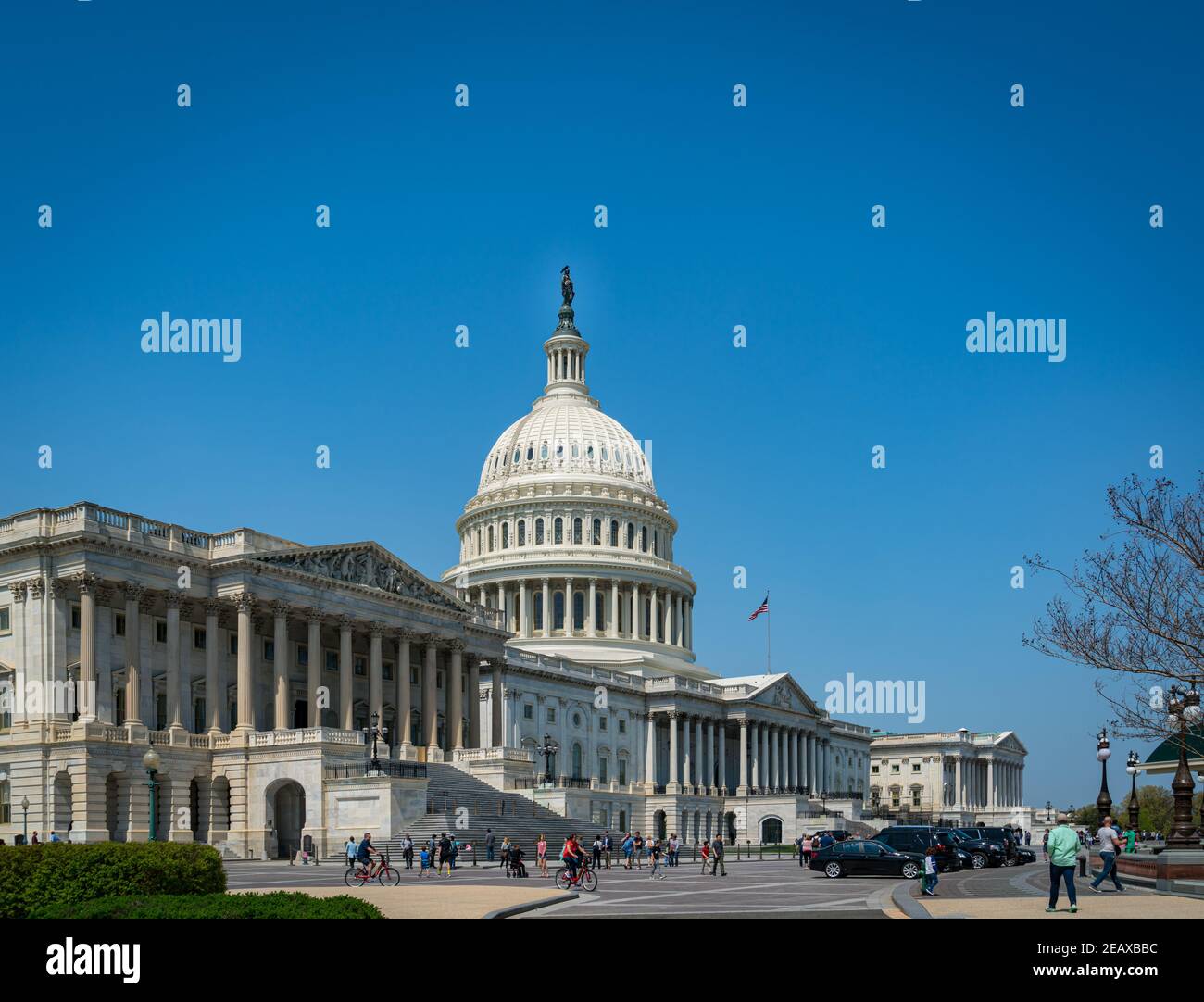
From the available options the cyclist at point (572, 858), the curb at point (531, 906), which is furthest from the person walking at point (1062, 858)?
the cyclist at point (572, 858)

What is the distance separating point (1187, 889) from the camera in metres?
36.8

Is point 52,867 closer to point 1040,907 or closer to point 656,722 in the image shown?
point 1040,907

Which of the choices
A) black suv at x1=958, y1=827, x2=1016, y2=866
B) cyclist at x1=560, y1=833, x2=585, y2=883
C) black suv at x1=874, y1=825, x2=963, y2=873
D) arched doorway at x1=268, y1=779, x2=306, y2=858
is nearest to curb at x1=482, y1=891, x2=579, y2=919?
cyclist at x1=560, y1=833, x2=585, y2=883

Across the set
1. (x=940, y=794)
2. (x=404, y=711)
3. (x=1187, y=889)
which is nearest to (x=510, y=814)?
(x=404, y=711)

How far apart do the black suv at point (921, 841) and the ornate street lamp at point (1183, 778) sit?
13.5 m

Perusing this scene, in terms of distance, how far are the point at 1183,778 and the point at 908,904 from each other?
49.1 feet

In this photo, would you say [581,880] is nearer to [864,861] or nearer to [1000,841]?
[864,861]

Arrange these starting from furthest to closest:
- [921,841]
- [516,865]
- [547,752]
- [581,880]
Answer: [547,752]
[921,841]
[516,865]
[581,880]

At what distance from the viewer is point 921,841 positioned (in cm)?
6431

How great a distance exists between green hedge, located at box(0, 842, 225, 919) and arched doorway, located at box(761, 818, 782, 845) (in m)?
106

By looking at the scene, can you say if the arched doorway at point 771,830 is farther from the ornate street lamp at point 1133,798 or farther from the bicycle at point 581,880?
the bicycle at point 581,880

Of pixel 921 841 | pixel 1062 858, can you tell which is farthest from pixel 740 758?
pixel 1062 858

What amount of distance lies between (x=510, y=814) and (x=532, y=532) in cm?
6410

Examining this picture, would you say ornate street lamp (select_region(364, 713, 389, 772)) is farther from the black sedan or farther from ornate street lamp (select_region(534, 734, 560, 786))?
the black sedan
